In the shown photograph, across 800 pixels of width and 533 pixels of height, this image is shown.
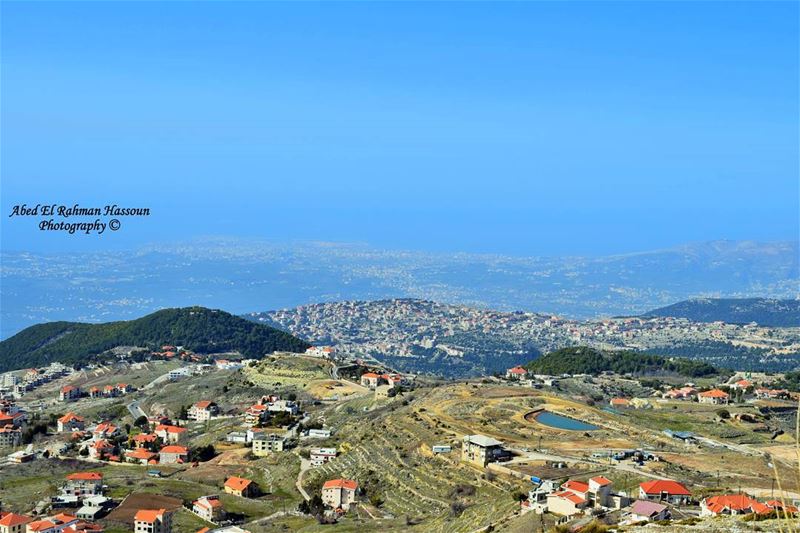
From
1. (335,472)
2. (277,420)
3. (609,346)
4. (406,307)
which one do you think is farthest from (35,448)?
(406,307)

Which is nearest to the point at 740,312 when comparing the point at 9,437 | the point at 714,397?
the point at 714,397

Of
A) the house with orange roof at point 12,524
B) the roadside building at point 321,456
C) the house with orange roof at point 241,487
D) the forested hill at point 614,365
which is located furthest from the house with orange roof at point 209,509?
the forested hill at point 614,365

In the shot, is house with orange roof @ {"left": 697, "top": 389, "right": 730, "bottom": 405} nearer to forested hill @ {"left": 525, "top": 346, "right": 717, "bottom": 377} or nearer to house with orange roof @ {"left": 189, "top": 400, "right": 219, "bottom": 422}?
forested hill @ {"left": 525, "top": 346, "right": 717, "bottom": 377}

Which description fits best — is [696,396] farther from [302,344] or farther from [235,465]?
[302,344]

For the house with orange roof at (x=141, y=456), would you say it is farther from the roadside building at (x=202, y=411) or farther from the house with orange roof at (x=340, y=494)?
the house with orange roof at (x=340, y=494)

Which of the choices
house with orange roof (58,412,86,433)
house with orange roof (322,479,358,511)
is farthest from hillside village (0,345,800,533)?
house with orange roof (58,412,86,433)
